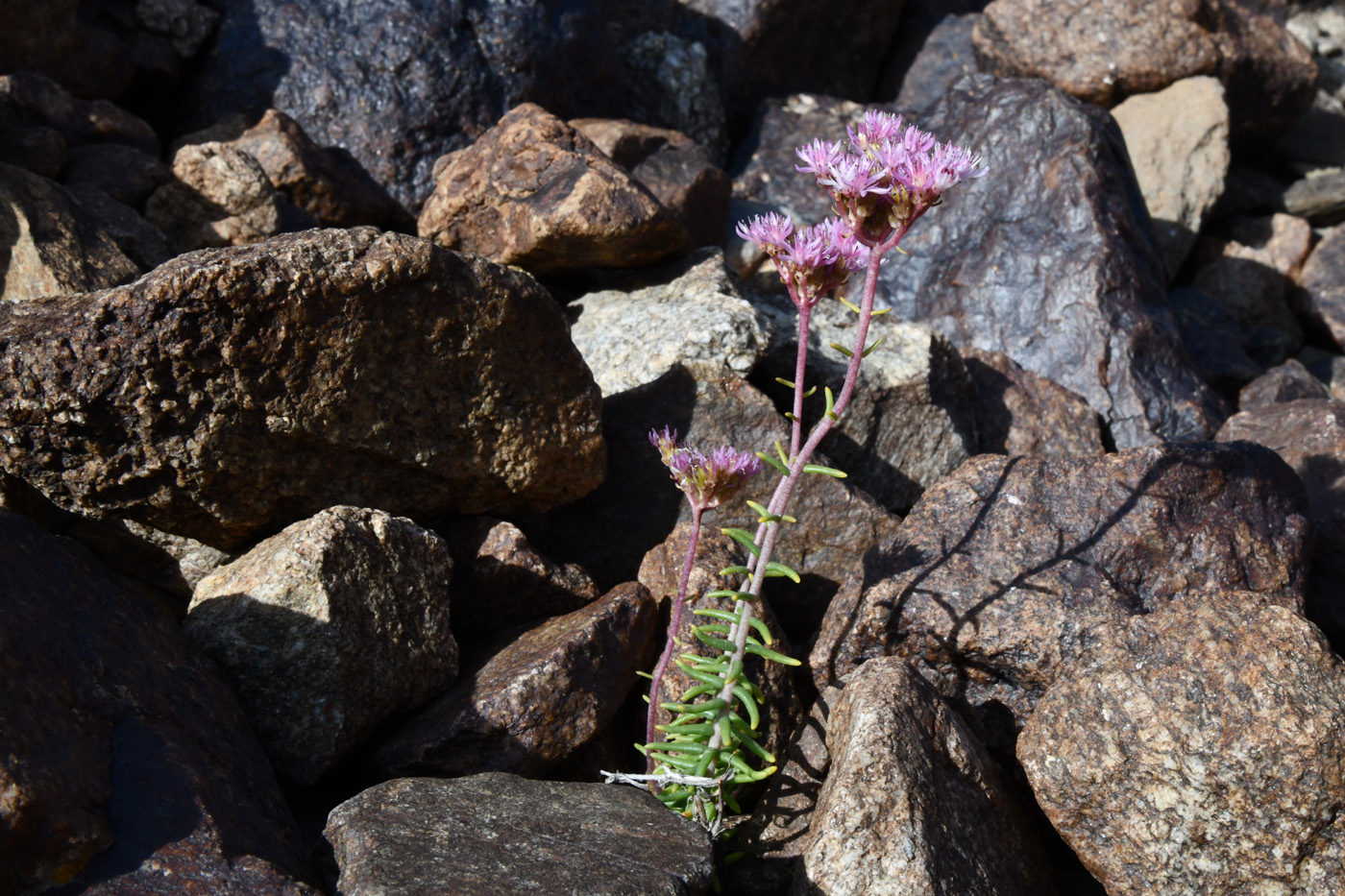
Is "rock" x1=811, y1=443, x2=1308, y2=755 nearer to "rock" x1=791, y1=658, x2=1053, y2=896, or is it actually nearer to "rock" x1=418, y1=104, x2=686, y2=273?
"rock" x1=791, y1=658, x2=1053, y2=896

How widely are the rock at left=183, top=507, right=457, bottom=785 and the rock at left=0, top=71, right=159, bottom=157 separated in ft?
10.7

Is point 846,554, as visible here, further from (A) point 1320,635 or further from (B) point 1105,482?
(A) point 1320,635

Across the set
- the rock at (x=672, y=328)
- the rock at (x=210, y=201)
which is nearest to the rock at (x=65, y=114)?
the rock at (x=210, y=201)

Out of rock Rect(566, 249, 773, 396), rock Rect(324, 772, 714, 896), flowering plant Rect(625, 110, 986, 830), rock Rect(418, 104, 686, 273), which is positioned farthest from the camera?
rock Rect(418, 104, 686, 273)

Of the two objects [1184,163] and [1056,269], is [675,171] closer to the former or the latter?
[1056,269]

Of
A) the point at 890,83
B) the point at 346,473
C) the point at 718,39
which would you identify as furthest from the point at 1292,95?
the point at 346,473

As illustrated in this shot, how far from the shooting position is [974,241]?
683 cm

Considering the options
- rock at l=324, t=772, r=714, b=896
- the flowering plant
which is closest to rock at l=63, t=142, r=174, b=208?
the flowering plant

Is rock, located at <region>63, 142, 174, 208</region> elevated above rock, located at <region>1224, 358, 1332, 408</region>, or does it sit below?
above

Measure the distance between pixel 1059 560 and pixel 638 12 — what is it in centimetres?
646

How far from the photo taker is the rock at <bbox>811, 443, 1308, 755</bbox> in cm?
397

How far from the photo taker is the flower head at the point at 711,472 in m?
3.35

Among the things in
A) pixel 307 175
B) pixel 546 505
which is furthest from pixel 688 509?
pixel 307 175

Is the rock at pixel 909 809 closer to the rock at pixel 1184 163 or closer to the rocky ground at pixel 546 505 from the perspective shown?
the rocky ground at pixel 546 505
